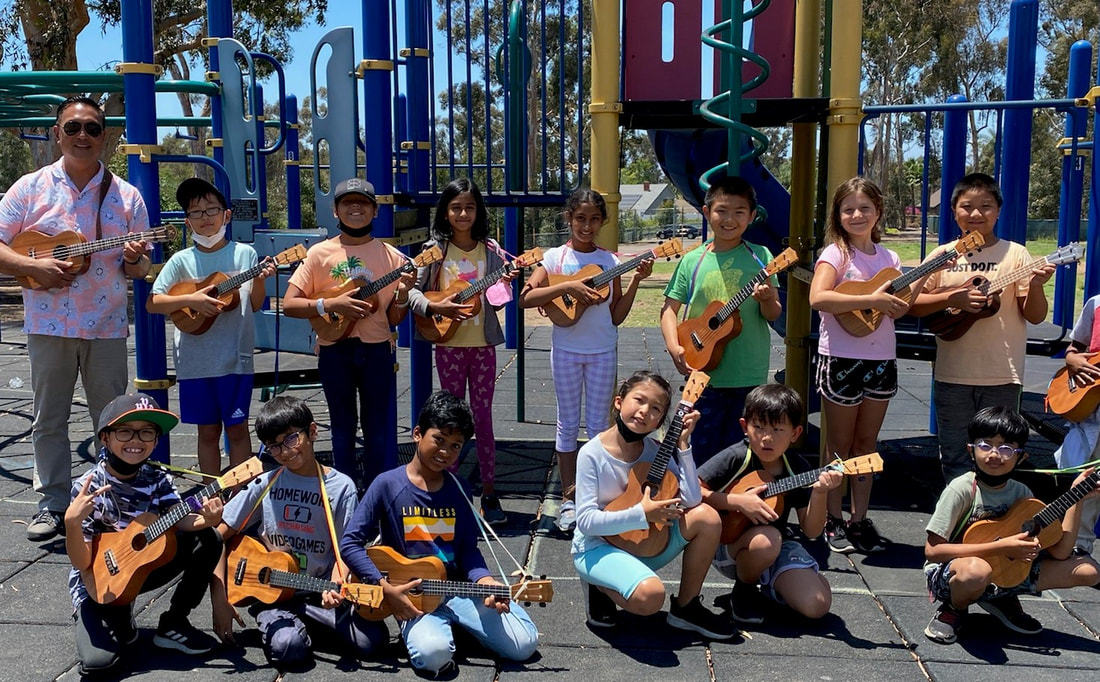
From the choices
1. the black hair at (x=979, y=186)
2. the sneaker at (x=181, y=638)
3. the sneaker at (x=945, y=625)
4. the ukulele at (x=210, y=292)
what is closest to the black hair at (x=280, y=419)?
the sneaker at (x=181, y=638)

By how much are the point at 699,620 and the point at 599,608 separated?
1.25 ft

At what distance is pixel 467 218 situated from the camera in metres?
4.93

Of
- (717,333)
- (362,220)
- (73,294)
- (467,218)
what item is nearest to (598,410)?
(717,333)

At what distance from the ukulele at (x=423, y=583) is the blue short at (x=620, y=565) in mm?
284

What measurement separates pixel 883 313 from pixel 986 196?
0.70 m

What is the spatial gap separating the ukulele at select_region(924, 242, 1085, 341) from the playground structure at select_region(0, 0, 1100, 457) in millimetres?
723

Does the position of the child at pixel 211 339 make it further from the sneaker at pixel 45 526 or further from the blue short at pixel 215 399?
the sneaker at pixel 45 526

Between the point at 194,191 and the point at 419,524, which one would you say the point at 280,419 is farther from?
the point at 194,191

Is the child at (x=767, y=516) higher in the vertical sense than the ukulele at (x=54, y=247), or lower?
lower

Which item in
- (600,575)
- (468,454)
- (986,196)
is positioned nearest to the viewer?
(600,575)

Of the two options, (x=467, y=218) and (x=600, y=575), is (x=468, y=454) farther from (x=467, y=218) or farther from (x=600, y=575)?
(x=600, y=575)

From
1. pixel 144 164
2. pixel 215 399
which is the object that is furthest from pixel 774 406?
pixel 144 164

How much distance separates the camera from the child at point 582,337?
190 inches

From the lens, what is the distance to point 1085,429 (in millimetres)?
4254
